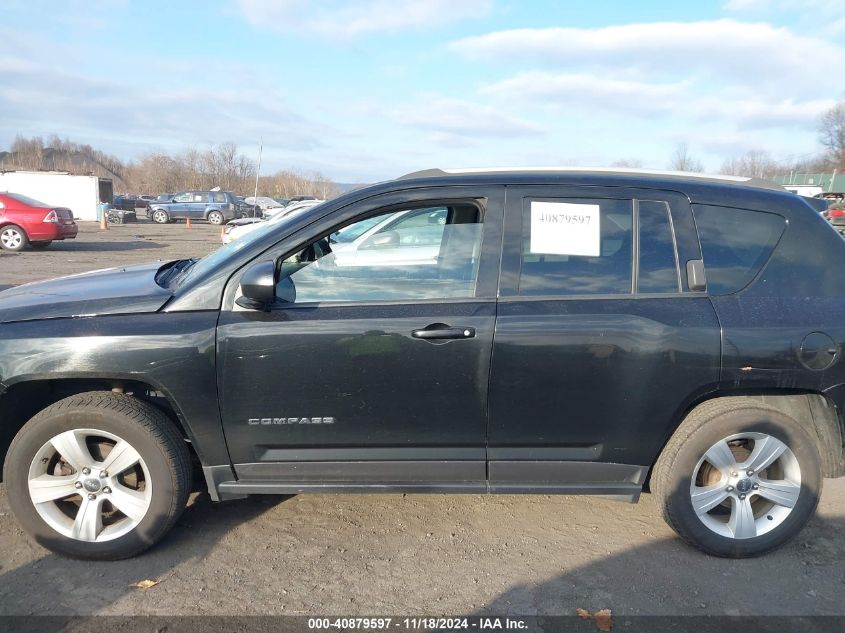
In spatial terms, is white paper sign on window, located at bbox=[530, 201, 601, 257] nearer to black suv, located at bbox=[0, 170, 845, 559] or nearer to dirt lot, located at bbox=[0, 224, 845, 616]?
black suv, located at bbox=[0, 170, 845, 559]

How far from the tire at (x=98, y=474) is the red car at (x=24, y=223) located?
15.3 m

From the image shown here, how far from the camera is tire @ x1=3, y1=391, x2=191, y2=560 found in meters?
2.84

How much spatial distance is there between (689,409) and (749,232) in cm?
91

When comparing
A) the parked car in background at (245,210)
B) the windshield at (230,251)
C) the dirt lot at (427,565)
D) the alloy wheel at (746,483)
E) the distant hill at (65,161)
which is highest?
the distant hill at (65,161)

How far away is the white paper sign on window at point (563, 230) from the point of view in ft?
9.60

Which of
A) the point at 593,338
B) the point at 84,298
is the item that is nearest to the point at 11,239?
the point at 84,298

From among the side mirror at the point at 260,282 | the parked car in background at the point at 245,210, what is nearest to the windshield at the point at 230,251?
the side mirror at the point at 260,282

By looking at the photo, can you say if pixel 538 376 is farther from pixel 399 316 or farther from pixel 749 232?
pixel 749 232

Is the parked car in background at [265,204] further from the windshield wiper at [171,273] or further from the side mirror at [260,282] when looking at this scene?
the side mirror at [260,282]

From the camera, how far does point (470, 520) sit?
340 centimetres

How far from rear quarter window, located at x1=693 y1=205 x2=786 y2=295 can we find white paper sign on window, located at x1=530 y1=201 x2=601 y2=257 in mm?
520

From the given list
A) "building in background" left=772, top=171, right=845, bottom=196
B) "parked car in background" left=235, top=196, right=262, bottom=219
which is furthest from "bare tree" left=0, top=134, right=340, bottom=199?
"building in background" left=772, top=171, right=845, bottom=196

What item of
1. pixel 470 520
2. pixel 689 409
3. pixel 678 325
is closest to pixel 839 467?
pixel 689 409

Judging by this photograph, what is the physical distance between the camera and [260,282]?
8.82 feet
